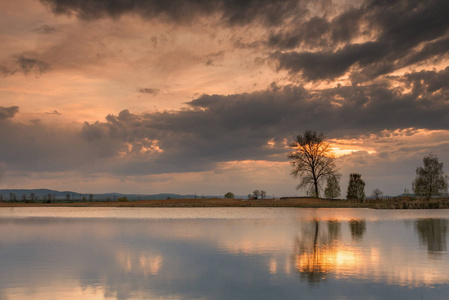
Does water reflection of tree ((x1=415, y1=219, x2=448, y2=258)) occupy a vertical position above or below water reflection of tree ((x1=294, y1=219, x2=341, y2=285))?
above

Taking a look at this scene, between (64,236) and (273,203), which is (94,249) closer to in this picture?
(64,236)

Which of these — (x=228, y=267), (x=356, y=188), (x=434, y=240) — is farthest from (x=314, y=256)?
(x=356, y=188)

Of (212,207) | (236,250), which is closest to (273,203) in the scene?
(212,207)

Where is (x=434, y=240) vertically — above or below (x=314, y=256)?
above

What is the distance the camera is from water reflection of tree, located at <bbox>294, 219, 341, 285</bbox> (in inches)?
636

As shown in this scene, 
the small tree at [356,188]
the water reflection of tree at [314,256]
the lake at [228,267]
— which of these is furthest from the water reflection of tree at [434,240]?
the small tree at [356,188]

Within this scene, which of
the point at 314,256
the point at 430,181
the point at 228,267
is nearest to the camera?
the point at 228,267

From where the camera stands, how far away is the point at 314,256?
2053 cm

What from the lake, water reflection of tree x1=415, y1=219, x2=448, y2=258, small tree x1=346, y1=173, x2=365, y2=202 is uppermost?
small tree x1=346, y1=173, x2=365, y2=202

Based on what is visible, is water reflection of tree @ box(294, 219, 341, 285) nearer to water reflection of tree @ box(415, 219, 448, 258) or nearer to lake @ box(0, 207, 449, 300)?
lake @ box(0, 207, 449, 300)

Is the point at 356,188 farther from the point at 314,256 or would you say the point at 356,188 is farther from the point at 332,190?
the point at 314,256

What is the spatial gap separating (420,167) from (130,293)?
9174 cm

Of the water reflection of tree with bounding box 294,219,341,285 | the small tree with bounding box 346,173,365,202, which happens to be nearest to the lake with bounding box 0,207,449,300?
the water reflection of tree with bounding box 294,219,341,285

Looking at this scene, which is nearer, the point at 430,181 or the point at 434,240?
the point at 434,240
